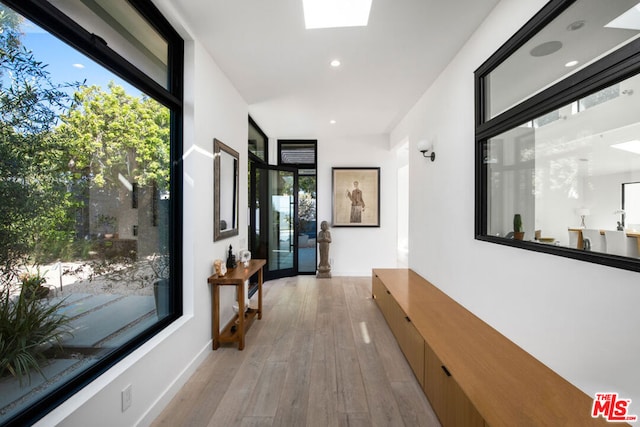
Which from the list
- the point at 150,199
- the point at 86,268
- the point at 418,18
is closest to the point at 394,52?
the point at 418,18

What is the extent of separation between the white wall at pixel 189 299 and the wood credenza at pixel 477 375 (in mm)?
1807

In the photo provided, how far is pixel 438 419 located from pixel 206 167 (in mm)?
2670

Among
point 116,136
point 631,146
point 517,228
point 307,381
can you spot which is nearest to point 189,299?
point 307,381

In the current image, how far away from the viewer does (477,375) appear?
147cm

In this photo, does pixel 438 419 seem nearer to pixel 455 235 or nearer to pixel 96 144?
pixel 455 235

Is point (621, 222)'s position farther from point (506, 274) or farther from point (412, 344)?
point (412, 344)

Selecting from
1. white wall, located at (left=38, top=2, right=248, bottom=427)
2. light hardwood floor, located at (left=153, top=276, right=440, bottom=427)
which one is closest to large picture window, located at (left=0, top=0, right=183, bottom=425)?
white wall, located at (left=38, top=2, right=248, bottom=427)

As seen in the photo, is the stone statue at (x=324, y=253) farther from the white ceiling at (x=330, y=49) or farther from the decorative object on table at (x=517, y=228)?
the decorative object on table at (x=517, y=228)

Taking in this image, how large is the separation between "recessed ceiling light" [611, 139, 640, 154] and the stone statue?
4318 mm

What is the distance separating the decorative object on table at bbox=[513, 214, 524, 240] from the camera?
1836 mm

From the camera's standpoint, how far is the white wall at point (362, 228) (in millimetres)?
5488

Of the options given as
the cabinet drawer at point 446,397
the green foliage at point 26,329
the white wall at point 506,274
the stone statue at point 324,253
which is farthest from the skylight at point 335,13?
the stone statue at point 324,253

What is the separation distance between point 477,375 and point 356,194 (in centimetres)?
420

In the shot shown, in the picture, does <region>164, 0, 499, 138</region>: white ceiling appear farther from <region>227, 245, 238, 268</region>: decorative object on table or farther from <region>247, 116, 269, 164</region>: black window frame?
<region>227, 245, 238, 268</region>: decorative object on table
